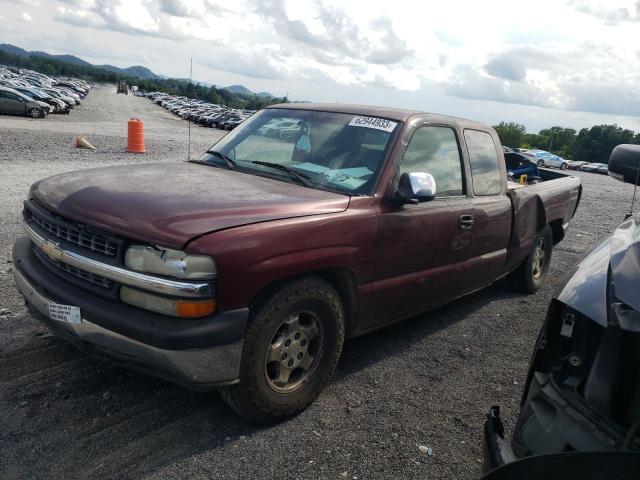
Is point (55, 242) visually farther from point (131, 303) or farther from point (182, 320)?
point (182, 320)

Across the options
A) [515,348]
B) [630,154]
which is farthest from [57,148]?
[630,154]

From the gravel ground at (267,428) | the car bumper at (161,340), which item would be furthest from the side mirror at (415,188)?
the car bumper at (161,340)

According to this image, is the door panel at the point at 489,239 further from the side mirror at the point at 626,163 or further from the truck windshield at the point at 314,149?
the side mirror at the point at 626,163

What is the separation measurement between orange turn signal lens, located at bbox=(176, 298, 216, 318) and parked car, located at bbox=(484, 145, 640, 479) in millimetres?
1413

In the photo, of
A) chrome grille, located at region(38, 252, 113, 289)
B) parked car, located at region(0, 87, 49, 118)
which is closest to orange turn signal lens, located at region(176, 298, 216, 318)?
chrome grille, located at region(38, 252, 113, 289)

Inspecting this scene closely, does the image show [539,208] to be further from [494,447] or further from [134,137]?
[134,137]

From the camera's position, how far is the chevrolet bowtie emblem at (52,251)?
3066 millimetres

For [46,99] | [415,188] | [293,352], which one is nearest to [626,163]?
[415,188]

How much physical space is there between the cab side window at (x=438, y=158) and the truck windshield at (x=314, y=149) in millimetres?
227

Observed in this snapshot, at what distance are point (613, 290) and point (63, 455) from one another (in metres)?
2.63

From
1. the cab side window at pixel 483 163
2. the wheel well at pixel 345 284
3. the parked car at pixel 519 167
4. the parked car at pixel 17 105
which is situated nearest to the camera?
the wheel well at pixel 345 284

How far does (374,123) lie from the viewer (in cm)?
412

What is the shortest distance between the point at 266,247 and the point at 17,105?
108 feet

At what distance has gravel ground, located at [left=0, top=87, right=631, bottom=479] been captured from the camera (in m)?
2.83
